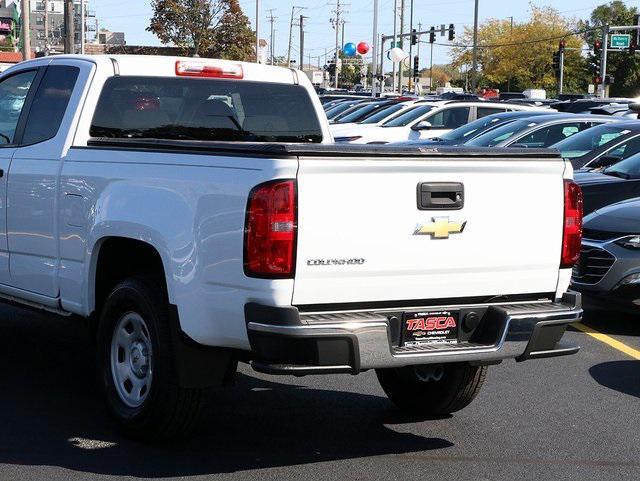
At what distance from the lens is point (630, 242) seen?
31.2ft

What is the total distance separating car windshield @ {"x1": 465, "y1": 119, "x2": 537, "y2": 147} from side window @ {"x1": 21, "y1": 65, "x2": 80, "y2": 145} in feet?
34.2

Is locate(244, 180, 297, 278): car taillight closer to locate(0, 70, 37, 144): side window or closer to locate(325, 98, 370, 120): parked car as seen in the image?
locate(0, 70, 37, 144): side window

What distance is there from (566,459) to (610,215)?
4406 mm

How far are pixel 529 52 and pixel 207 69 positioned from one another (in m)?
Result: 99.9

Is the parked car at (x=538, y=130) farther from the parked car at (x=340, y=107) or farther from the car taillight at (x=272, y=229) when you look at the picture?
the parked car at (x=340, y=107)

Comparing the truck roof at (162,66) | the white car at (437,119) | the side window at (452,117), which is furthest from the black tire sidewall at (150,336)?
the side window at (452,117)

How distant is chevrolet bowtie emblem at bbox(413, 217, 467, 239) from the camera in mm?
5445

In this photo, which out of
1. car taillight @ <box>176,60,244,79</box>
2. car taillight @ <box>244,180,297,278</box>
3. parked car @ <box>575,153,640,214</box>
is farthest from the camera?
parked car @ <box>575,153,640,214</box>

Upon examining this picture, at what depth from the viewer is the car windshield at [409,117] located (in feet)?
81.4

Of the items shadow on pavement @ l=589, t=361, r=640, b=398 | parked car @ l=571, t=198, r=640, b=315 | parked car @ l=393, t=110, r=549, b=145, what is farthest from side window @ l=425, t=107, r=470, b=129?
shadow on pavement @ l=589, t=361, r=640, b=398

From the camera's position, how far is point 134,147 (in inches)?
239

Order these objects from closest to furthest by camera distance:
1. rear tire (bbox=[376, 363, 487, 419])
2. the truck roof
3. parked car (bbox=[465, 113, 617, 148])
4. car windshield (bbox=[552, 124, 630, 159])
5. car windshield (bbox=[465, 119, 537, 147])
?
rear tire (bbox=[376, 363, 487, 419]) → the truck roof → car windshield (bbox=[552, 124, 630, 159]) → parked car (bbox=[465, 113, 617, 148]) → car windshield (bbox=[465, 119, 537, 147])

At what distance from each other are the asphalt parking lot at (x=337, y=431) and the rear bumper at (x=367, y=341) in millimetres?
616

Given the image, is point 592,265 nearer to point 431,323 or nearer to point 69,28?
point 431,323
